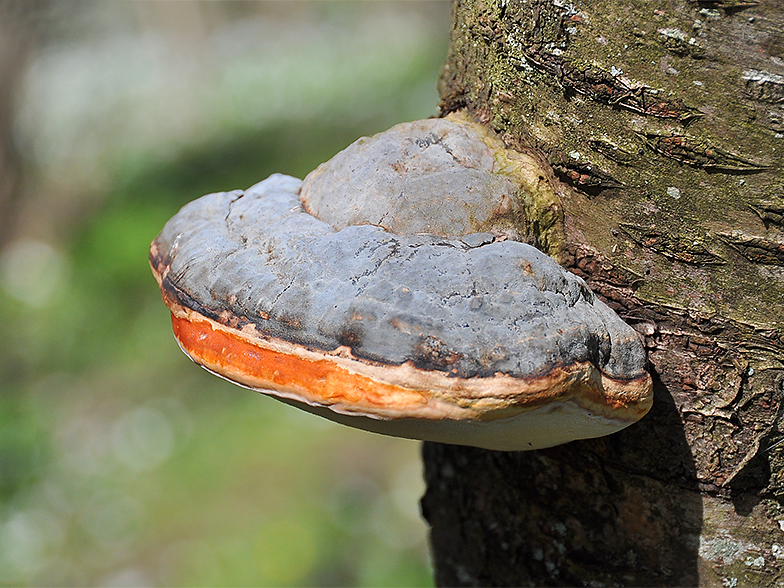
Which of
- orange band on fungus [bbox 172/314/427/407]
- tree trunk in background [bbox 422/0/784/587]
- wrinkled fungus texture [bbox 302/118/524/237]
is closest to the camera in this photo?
orange band on fungus [bbox 172/314/427/407]

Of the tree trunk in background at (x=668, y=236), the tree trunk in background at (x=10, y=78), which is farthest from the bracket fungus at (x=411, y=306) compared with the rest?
the tree trunk in background at (x=10, y=78)

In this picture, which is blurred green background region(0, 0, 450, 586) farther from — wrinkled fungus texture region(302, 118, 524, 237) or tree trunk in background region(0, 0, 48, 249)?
wrinkled fungus texture region(302, 118, 524, 237)

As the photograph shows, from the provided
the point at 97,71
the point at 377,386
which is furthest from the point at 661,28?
the point at 97,71

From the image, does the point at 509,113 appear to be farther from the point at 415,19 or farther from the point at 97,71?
the point at 415,19

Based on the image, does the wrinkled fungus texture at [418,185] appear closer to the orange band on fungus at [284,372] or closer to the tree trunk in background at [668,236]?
the tree trunk in background at [668,236]

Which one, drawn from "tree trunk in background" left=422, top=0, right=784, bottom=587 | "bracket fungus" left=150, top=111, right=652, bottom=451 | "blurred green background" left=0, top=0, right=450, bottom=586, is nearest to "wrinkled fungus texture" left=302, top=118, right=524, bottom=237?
"bracket fungus" left=150, top=111, right=652, bottom=451

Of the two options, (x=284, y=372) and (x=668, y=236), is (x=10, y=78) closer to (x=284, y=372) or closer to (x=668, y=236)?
(x=284, y=372)

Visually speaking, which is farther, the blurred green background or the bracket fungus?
the blurred green background
